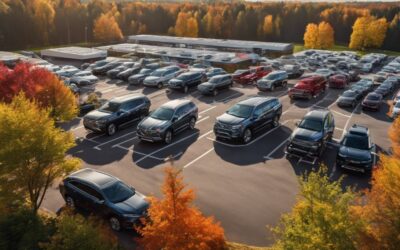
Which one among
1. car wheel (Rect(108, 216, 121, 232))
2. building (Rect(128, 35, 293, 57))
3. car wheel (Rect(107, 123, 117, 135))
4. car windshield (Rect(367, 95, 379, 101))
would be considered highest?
building (Rect(128, 35, 293, 57))

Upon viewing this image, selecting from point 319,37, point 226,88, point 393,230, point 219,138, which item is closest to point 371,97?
point 226,88

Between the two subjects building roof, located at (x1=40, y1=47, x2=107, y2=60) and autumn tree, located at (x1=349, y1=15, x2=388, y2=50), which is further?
autumn tree, located at (x1=349, y1=15, x2=388, y2=50)

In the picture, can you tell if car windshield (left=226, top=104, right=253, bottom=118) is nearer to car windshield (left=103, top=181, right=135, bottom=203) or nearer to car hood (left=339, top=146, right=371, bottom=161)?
car hood (left=339, top=146, right=371, bottom=161)

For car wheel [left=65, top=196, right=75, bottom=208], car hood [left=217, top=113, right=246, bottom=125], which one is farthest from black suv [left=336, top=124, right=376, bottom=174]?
car wheel [left=65, top=196, right=75, bottom=208]

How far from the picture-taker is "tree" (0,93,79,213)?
12.0 metres

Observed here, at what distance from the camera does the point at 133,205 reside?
13.3m

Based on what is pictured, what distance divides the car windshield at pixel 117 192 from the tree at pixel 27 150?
6.74 ft

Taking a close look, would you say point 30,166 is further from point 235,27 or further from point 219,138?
point 235,27

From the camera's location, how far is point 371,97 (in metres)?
29.0

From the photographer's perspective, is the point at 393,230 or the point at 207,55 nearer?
the point at 393,230

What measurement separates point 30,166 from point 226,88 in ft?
77.9

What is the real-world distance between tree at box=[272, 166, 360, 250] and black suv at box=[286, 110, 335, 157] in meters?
9.23

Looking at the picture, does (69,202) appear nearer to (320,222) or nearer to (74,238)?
(74,238)

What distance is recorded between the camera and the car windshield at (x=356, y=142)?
59.3 feet
